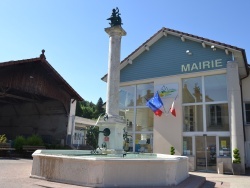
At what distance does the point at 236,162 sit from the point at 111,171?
414 inches

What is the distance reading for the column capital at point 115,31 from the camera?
468 inches

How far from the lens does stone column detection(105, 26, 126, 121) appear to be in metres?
11.0

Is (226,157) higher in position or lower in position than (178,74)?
lower

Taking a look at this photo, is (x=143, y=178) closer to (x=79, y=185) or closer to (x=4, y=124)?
(x=79, y=185)

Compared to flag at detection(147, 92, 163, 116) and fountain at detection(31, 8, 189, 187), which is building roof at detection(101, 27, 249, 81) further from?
fountain at detection(31, 8, 189, 187)

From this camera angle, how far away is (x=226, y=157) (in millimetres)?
14766

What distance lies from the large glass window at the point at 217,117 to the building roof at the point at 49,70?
12848mm

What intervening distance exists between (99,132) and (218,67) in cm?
988

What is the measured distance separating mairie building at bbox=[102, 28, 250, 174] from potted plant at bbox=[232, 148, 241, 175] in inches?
11.8

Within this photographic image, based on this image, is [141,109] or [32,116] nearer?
[141,109]

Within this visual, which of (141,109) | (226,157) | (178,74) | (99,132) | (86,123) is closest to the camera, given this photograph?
(99,132)

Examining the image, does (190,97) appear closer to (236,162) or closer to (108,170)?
(236,162)

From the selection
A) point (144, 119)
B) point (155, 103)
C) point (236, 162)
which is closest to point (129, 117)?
point (144, 119)

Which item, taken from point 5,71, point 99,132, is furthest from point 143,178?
point 5,71
